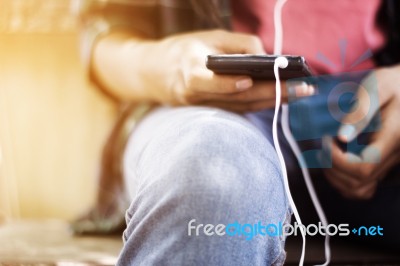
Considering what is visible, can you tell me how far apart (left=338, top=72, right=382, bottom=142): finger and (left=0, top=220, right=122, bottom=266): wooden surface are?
36cm

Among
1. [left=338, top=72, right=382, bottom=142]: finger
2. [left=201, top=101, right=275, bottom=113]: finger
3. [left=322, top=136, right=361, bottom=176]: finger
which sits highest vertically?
[left=201, top=101, right=275, bottom=113]: finger

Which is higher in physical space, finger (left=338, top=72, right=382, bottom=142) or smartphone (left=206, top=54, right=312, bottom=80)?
smartphone (left=206, top=54, right=312, bottom=80)

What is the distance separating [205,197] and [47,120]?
0.58 meters

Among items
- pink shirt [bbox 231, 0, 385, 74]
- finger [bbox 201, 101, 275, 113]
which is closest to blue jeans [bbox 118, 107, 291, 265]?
finger [bbox 201, 101, 275, 113]

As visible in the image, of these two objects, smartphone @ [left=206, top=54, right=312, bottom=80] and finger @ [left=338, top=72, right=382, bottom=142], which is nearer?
smartphone @ [left=206, top=54, right=312, bottom=80]

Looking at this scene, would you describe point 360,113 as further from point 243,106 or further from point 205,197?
point 205,197

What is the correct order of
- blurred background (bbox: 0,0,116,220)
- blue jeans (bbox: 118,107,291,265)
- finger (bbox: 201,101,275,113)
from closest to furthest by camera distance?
blue jeans (bbox: 118,107,291,265)
finger (bbox: 201,101,275,113)
blurred background (bbox: 0,0,116,220)

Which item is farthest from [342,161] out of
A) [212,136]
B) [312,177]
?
[212,136]

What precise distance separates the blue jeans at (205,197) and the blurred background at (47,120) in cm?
47

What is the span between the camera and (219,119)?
493 mm

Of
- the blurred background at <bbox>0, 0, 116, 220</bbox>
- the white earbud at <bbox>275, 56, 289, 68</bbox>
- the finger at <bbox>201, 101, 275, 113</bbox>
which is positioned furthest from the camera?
the blurred background at <bbox>0, 0, 116, 220</bbox>

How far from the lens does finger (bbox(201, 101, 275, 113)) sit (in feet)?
2.11

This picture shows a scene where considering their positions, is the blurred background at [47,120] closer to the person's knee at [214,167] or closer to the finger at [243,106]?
the finger at [243,106]

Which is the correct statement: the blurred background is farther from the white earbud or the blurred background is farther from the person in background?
the white earbud
